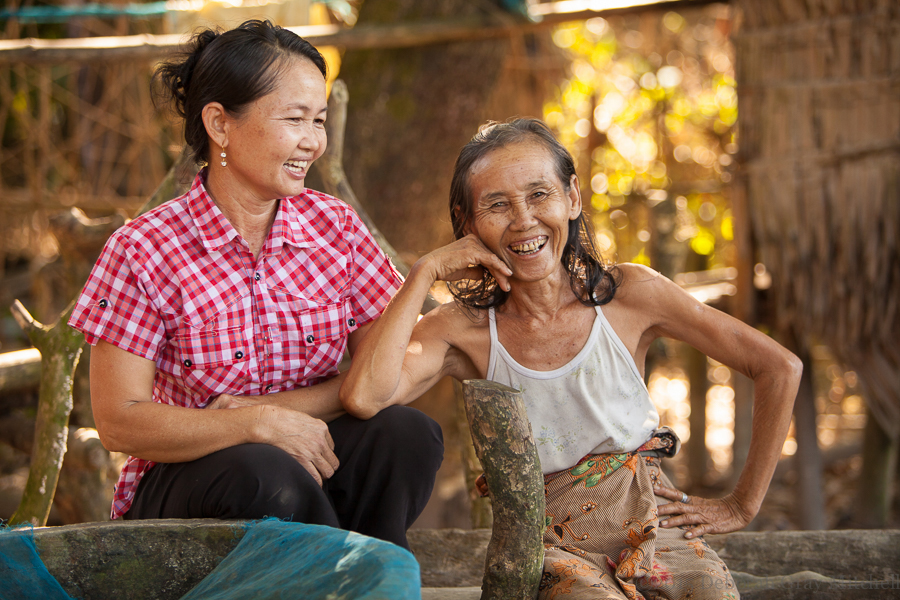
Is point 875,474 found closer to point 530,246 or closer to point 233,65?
point 530,246

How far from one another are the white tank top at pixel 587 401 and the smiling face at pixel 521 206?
0.22 meters

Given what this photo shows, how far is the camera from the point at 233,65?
1.71m

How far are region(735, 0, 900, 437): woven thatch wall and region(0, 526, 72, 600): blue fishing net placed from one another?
294 cm

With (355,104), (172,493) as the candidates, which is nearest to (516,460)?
(172,493)

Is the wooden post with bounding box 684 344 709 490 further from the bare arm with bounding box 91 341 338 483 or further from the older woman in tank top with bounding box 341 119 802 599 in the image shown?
the bare arm with bounding box 91 341 338 483

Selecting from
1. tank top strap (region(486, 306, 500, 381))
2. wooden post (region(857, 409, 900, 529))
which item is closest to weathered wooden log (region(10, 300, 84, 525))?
tank top strap (region(486, 306, 500, 381))

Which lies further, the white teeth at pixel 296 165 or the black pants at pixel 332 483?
the white teeth at pixel 296 165

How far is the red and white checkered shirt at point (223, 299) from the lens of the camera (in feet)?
5.52

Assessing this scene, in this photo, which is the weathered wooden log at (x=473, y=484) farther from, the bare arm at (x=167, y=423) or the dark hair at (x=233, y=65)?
the dark hair at (x=233, y=65)

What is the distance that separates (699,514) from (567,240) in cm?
72

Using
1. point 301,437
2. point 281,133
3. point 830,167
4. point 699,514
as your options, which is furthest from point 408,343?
point 830,167

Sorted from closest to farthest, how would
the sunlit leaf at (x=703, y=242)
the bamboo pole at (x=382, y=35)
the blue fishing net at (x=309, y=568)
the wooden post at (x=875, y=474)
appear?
1. the blue fishing net at (x=309, y=568)
2. the bamboo pole at (x=382, y=35)
3. the wooden post at (x=875, y=474)
4. the sunlit leaf at (x=703, y=242)

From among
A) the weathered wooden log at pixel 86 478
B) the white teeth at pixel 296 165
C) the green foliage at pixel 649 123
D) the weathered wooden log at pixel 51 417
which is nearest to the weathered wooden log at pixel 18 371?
the weathered wooden log at pixel 86 478

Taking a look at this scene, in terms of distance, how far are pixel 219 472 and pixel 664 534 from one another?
3.26 feet
